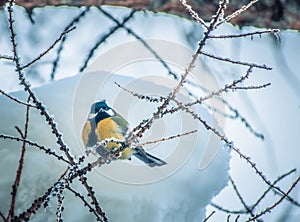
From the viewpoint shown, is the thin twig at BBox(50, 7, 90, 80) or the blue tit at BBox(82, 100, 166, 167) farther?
the thin twig at BBox(50, 7, 90, 80)

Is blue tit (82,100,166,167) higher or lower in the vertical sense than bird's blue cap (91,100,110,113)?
lower

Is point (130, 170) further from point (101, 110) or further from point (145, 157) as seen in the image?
point (101, 110)

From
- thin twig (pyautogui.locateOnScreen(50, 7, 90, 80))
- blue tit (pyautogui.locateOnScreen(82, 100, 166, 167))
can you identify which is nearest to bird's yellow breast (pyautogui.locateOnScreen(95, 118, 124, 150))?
blue tit (pyautogui.locateOnScreen(82, 100, 166, 167))

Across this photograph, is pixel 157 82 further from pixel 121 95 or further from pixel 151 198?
pixel 151 198

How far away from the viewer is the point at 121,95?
1460mm

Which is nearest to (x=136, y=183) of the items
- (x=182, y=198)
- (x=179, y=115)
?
(x=182, y=198)

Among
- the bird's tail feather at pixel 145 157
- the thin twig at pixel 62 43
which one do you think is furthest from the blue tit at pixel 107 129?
the thin twig at pixel 62 43

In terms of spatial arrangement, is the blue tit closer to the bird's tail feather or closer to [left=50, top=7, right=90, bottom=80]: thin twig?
the bird's tail feather

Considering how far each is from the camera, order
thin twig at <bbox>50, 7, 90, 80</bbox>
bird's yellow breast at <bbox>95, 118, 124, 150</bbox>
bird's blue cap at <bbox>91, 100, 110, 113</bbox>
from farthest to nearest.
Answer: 1. thin twig at <bbox>50, 7, 90, 80</bbox>
2. bird's blue cap at <bbox>91, 100, 110, 113</bbox>
3. bird's yellow breast at <bbox>95, 118, 124, 150</bbox>

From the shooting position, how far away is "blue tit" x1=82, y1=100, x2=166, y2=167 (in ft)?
4.13

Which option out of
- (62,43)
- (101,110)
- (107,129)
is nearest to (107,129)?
(107,129)

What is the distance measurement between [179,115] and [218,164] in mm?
246

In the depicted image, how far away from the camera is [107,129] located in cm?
127

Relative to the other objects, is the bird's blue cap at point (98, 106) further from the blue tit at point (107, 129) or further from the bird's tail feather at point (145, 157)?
the bird's tail feather at point (145, 157)
